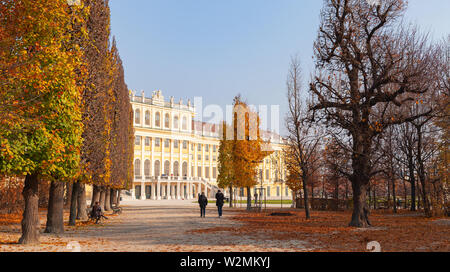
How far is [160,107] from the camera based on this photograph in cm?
8288

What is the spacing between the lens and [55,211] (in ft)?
52.5

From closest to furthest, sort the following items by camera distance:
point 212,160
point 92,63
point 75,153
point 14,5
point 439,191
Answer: point 14,5, point 75,153, point 92,63, point 439,191, point 212,160

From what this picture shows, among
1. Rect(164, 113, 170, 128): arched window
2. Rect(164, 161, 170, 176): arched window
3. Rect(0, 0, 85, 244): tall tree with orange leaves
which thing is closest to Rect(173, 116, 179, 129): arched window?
Rect(164, 113, 170, 128): arched window

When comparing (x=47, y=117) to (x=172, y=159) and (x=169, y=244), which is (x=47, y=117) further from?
(x=172, y=159)

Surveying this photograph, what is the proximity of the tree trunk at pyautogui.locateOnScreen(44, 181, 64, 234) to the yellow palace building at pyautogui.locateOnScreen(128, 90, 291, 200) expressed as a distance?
53978 mm

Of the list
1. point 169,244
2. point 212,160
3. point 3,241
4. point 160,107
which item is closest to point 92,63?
point 3,241

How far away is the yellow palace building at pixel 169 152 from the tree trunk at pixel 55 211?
54.0m

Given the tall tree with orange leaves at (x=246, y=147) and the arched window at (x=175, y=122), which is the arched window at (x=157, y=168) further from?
the tall tree with orange leaves at (x=246, y=147)

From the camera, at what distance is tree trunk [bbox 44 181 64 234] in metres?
15.8

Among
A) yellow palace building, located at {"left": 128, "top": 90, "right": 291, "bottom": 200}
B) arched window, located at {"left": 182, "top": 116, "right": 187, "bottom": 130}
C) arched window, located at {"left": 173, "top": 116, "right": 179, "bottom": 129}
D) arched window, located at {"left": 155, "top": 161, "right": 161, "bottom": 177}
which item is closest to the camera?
yellow palace building, located at {"left": 128, "top": 90, "right": 291, "bottom": 200}

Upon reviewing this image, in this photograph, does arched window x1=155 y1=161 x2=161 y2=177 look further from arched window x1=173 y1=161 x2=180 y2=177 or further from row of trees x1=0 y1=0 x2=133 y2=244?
row of trees x1=0 y1=0 x2=133 y2=244
